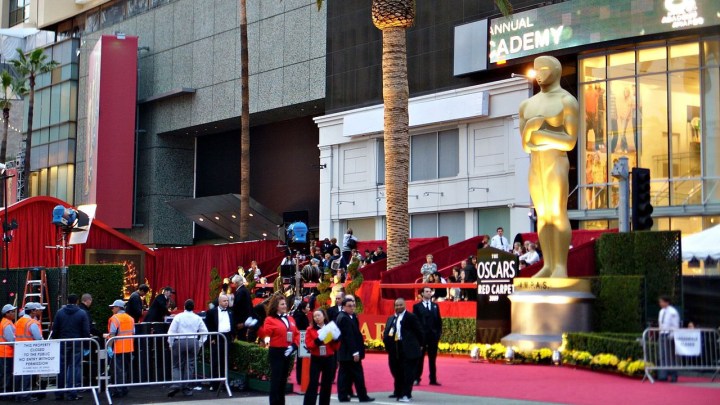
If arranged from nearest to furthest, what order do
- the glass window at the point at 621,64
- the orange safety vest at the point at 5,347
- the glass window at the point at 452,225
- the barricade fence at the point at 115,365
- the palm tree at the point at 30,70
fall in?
the barricade fence at the point at 115,365 < the orange safety vest at the point at 5,347 < the glass window at the point at 621,64 < the glass window at the point at 452,225 < the palm tree at the point at 30,70

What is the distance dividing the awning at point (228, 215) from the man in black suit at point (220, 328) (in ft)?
84.6

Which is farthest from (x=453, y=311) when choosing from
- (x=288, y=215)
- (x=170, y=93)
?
(x=170, y=93)

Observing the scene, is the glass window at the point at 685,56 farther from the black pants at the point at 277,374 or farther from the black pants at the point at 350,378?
the black pants at the point at 277,374

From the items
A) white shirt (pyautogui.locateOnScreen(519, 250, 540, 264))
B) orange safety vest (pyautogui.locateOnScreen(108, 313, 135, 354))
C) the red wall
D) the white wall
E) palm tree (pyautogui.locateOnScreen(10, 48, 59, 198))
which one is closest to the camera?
orange safety vest (pyautogui.locateOnScreen(108, 313, 135, 354))

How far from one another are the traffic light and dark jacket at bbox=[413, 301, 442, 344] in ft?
15.8

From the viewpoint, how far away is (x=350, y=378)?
17688 mm

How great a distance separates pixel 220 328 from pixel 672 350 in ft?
27.0

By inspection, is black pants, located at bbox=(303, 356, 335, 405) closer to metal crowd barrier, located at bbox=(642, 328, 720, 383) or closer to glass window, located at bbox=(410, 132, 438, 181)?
metal crowd barrier, located at bbox=(642, 328, 720, 383)

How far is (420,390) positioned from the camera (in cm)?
1942

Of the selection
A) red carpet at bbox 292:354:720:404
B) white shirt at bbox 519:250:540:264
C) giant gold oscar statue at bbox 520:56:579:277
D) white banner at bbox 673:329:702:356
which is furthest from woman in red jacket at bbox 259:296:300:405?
white shirt at bbox 519:250:540:264

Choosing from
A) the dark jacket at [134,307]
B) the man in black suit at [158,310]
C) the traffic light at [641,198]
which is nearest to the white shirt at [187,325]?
the man in black suit at [158,310]

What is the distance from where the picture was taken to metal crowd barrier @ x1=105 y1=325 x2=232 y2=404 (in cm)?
1858

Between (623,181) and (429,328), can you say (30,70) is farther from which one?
(429,328)

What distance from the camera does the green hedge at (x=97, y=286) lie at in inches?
1100
